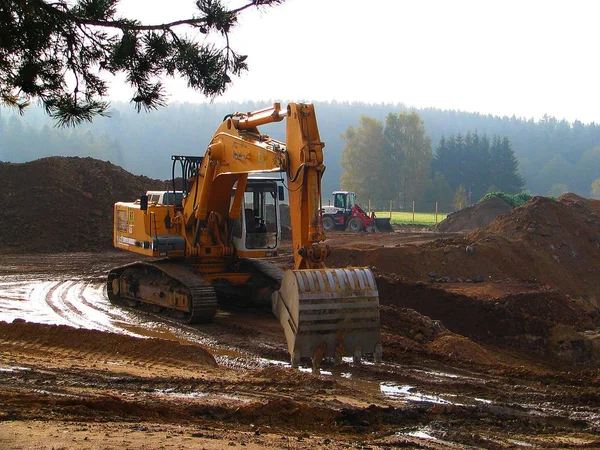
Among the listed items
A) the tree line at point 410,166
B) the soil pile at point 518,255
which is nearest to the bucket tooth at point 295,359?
the soil pile at point 518,255

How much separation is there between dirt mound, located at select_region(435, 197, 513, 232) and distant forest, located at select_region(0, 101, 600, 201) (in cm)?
6332

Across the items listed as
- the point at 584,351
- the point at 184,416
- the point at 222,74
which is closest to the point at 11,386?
the point at 184,416

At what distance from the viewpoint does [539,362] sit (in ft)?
43.5

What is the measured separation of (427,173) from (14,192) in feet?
228

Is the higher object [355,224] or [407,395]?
[355,224]

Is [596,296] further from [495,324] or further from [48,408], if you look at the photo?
[48,408]

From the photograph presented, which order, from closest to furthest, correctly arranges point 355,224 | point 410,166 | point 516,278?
point 516,278 → point 355,224 → point 410,166

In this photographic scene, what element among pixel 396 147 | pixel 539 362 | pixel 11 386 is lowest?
pixel 539 362

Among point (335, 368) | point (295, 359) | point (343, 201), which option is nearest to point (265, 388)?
point (295, 359)

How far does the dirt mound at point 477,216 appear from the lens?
134 ft

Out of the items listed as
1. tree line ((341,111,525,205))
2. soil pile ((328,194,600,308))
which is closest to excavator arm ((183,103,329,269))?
soil pile ((328,194,600,308))

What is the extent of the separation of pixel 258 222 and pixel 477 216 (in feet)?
96.3

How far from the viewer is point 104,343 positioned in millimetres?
10594

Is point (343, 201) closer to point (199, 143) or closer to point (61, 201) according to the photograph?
point (61, 201)
